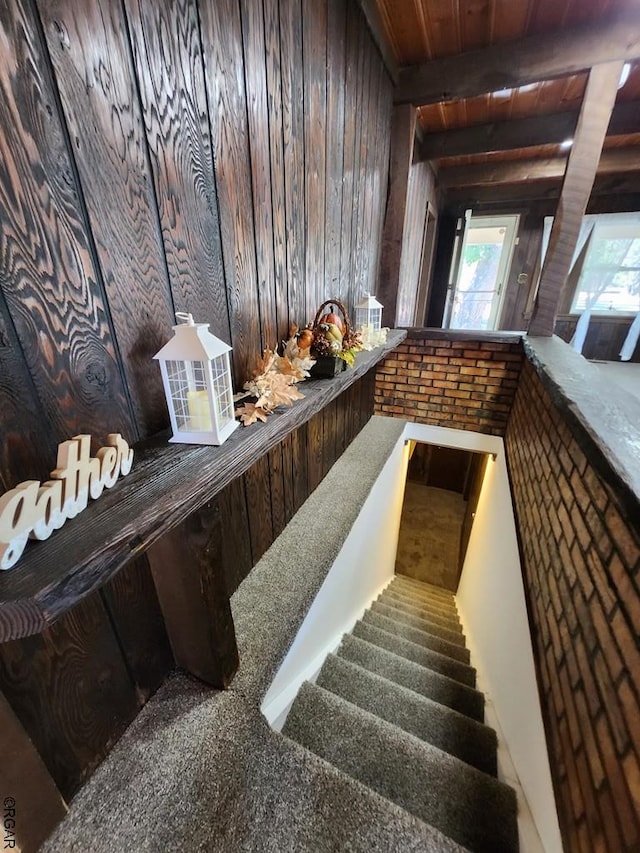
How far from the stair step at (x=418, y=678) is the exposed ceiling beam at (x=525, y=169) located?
4.35 metres

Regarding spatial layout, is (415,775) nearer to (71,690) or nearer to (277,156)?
(71,690)

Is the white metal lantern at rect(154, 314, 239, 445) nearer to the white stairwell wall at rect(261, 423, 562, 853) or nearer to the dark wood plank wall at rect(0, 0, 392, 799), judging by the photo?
the dark wood plank wall at rect(0, 0, 392, 799)

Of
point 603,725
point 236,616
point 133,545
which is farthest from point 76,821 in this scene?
point 603,725

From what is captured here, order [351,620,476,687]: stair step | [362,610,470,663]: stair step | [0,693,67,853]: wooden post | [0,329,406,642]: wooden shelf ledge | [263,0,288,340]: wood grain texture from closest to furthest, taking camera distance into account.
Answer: [0,329,406,642]: wooden shelf ledge, [0,693,67,853]: wooden post, [263,0,288,340]: wood grain texture, [351,620,476,687]: stair step, [362,610,470,663]: stair step

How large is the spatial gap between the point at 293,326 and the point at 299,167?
0.58m

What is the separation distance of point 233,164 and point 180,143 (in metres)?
0.21

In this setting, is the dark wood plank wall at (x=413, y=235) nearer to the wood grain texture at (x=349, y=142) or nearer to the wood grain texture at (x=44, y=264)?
the wood grain texture at (x=349, y=142)

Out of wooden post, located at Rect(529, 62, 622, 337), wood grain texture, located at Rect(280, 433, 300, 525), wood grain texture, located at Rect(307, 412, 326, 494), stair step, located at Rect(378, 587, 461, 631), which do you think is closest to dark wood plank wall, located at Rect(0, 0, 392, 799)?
wood grain texture, located at Rect(280, 433, 300, 525)

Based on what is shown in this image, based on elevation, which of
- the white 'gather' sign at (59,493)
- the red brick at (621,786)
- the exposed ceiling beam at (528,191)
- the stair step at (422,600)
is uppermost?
the exposed ceiling beam at (528,191)

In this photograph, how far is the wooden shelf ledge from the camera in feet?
1.43

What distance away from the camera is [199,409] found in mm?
799

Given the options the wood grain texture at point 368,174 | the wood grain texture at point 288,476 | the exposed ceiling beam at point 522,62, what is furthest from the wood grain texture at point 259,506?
the exposed ceiling beam at point 522,62

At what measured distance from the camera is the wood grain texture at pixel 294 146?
3.65 ft

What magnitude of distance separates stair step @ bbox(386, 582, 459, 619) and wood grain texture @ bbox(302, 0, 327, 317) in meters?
3.04
